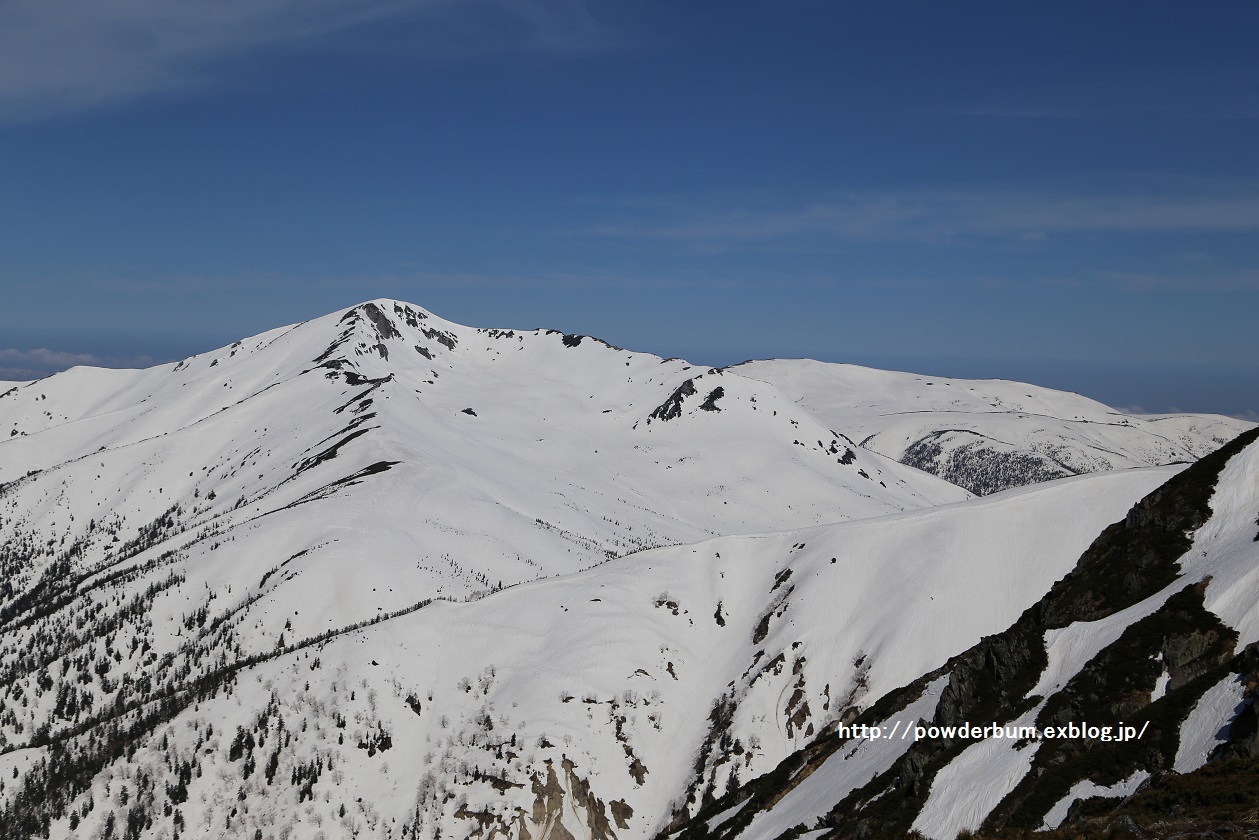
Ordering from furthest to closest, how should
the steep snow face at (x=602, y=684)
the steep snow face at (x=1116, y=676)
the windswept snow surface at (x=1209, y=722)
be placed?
the steep snow face at (x=602, y=684), the steep snow face at (x=1116, y=676), the windswept snow surface at (x=1209, y=722)

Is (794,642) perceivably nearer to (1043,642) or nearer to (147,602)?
(1043,642)

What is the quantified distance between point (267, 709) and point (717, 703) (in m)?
66.2

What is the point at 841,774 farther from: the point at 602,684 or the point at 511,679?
the point at 511,679

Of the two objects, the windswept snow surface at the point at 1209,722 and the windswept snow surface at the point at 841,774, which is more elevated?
the windswept snow surface at the point at 1209,722

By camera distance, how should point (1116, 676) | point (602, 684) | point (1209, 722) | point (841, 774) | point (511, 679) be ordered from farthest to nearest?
point (511, 679) → point (602, 684) → point (841, 774) → point (1116, 676) → point (1209, 722)

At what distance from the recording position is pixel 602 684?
133 meters

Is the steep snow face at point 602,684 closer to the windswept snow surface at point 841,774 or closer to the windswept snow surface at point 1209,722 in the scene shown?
the windswept snow surface at point 841,774

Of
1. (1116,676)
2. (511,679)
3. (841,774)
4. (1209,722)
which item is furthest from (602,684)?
(1209,722)

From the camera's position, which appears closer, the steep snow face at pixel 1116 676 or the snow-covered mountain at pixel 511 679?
the steep snow face at pixel 1116 676

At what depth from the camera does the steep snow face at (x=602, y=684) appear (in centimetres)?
11456

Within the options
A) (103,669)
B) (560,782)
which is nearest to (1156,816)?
(560,782)

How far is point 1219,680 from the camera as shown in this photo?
43.1m

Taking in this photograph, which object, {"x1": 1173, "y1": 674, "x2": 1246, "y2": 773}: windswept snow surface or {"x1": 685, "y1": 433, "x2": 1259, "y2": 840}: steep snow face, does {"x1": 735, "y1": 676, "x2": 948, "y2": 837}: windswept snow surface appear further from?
{"x1": 1173, "y1": 674, "x2": 1246, "y2": 773}: windswept snow surface

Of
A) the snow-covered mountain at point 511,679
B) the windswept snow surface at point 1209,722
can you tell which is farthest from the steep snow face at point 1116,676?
the snow-covered mountain at point 511,679
